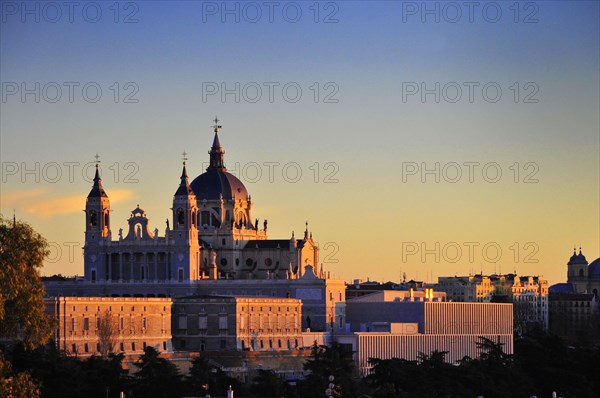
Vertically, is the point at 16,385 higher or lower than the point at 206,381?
higher

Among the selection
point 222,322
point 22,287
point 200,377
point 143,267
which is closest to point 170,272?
point 143,267

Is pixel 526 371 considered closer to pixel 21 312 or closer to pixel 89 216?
pixel 89 216

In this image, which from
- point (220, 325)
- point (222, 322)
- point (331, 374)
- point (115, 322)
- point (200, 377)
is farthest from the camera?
point (222, 322)

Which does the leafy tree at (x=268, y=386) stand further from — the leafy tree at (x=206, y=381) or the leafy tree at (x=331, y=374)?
the leafy tree at (x=331, y=374)

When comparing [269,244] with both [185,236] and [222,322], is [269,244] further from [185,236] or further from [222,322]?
[222,322]

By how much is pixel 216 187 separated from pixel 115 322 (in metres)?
39.1

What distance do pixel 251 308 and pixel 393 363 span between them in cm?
3445

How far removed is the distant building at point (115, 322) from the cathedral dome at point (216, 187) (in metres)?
30.4

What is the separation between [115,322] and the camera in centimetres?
15575

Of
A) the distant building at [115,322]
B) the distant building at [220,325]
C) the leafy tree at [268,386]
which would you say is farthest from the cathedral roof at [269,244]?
the leafy tree at [268,386]

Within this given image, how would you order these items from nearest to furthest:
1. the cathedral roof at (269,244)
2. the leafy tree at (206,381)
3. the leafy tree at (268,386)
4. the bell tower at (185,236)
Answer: the leafy tree at (268,386) < the leafy tree at (206,381) < the bell tower at (185,236) < the cathedral roof at (269,244)

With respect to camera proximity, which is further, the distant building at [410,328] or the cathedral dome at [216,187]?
the cathedral dome at [216,187]

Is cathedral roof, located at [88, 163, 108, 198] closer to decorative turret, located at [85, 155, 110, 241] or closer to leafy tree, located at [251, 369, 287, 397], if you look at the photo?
decorative turret, located at [85, 155, 110, 241]

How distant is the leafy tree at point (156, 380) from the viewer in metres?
121
